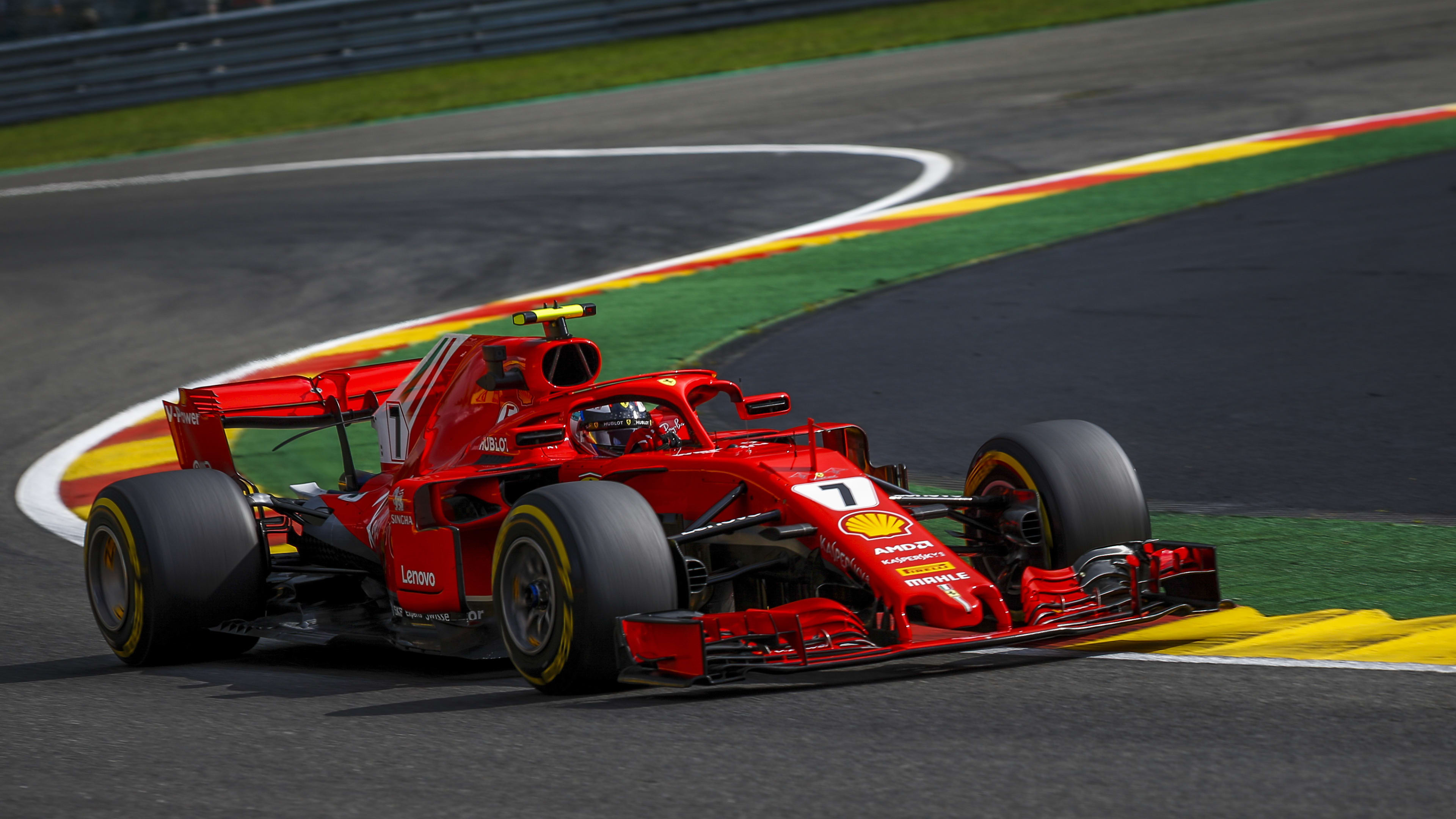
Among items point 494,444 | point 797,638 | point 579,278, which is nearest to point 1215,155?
point 579,278

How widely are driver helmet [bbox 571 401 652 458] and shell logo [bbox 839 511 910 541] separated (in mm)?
1130

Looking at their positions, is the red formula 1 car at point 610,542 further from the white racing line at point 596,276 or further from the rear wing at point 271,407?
the white racing line at point 596,276

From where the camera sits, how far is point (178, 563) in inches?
285

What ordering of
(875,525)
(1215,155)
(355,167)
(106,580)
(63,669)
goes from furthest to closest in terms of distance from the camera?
(355,167), (1215,155), (106,580), (63,669), (875,525)

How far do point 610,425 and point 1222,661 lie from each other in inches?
98.2

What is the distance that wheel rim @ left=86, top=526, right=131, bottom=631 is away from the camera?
7531 mm

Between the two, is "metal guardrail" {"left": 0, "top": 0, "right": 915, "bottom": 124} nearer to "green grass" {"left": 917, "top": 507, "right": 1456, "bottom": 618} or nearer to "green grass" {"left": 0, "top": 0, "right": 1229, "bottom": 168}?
"green grass" {"left": 0, "top": 0, "right": 1229, "bottom": 168}

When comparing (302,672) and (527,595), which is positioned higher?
(527,595)

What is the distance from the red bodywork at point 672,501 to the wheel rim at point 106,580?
27.3 inches

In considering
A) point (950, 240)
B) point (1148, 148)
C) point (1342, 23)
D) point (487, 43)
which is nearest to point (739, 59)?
point (487, 43)

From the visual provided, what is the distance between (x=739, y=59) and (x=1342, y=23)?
8.79m

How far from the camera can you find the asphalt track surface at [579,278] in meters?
4.81

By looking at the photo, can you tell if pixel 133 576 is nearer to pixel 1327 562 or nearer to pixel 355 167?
pixel 1327 562

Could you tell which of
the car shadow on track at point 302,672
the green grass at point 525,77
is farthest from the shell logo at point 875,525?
the green grass at point 525,77
